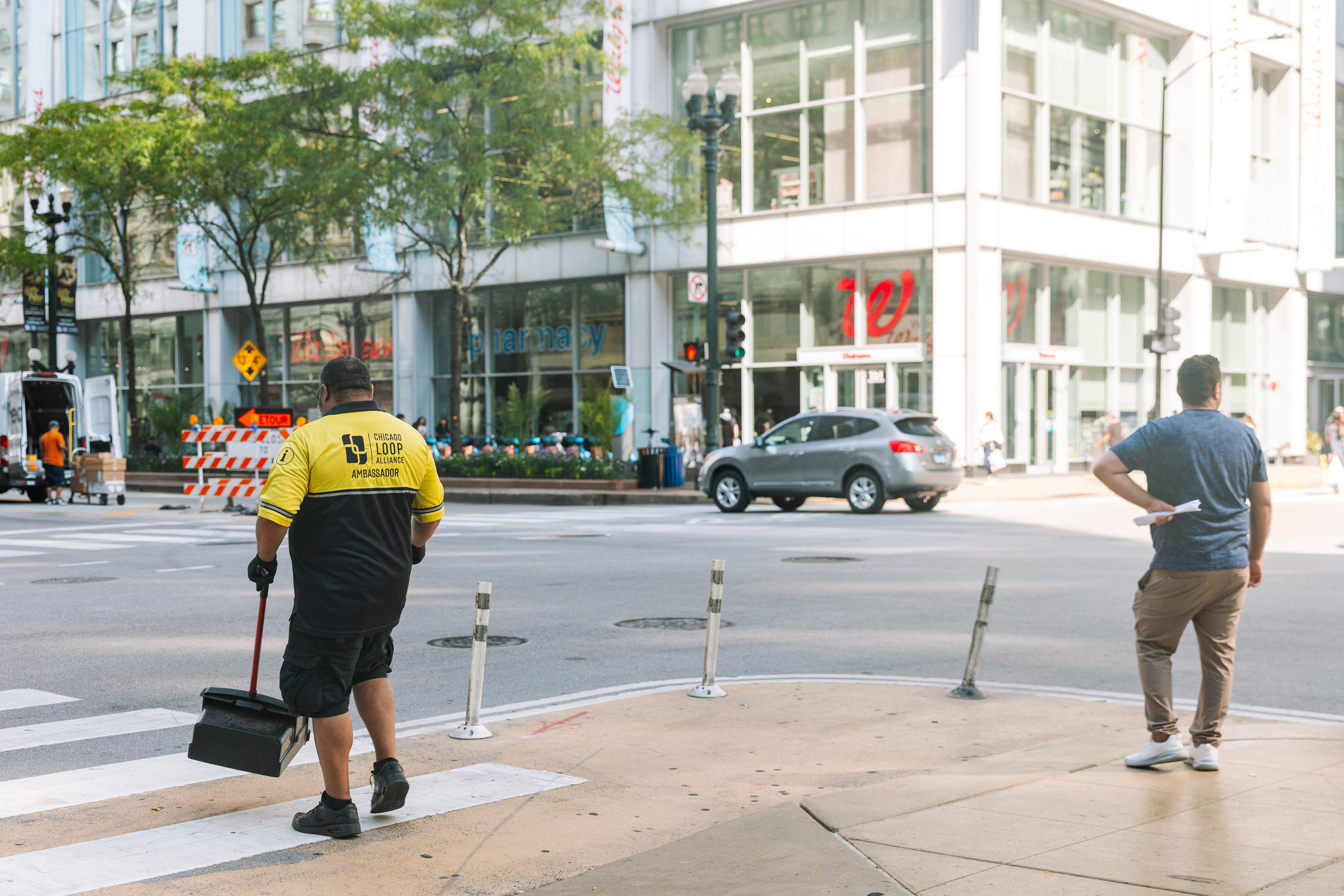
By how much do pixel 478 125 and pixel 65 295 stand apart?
1377cm

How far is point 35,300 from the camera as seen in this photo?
131 ft

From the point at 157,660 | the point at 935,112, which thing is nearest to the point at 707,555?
the point at 157,660

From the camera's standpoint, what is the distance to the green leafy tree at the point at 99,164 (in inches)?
1314

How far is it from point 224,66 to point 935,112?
1701 centimetres

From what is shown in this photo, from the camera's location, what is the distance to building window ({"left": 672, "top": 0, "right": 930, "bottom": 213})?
3422cm

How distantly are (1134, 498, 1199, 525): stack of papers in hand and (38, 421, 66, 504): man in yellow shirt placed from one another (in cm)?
2579

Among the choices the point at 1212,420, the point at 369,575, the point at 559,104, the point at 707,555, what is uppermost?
the point at 559,104

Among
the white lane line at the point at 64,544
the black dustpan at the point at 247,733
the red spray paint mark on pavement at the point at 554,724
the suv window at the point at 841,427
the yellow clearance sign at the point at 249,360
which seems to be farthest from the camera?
the yellow clearance sign at the point at 249,360

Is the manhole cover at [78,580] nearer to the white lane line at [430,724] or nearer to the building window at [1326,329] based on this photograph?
the white lane line at [430,724]

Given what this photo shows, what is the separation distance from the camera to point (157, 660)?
9.25 metres

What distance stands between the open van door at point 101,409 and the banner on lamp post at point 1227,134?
2918 centimetres

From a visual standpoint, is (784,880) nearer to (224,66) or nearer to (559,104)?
(559,104)

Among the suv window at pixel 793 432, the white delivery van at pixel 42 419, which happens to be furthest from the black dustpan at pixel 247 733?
the white delivery van at pixel 42 419

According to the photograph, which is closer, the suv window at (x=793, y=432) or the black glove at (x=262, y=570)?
the black glove at (x=262, y=570)
